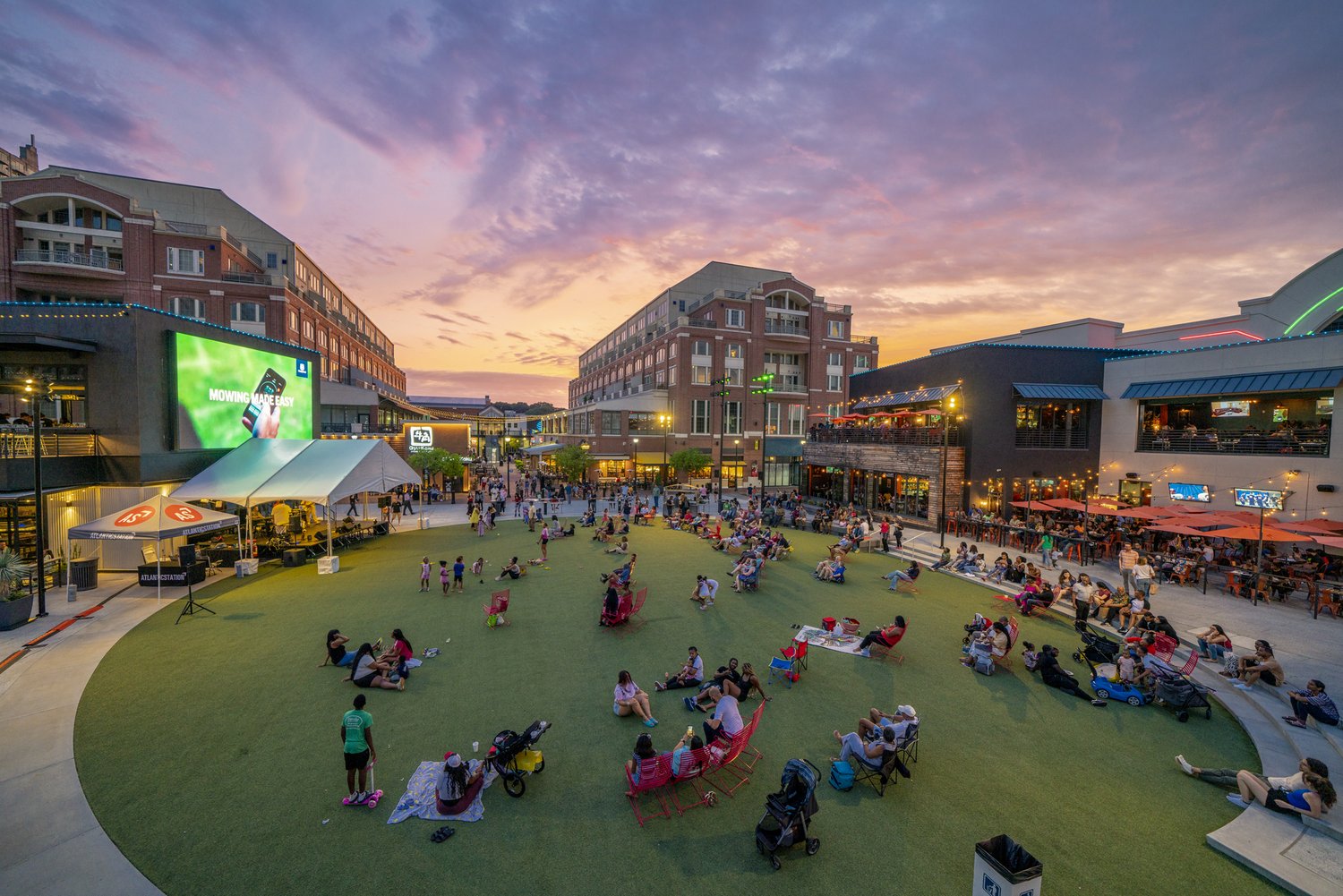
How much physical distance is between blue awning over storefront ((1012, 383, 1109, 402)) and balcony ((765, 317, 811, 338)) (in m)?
30.3

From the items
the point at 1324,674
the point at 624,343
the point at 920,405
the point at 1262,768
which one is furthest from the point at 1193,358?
the point at 624,343

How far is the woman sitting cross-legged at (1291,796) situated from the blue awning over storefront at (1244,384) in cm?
2081

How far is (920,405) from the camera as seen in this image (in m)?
30.3

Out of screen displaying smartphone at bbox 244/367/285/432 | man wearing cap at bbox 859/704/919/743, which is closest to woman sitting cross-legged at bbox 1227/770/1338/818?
man wearing cap at bbox 859/704/919/743

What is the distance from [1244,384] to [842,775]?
87.0 ft

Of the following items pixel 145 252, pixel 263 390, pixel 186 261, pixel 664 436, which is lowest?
pixel 664 436

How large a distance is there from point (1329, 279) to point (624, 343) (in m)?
63.4

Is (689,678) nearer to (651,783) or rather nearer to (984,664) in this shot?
(651,783)

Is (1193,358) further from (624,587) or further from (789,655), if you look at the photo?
(624,587)

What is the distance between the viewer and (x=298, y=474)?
65.8ft

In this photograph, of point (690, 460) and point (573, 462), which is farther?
point (690, 460)

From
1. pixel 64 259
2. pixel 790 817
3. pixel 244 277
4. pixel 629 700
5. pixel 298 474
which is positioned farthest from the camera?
pixel 244 277

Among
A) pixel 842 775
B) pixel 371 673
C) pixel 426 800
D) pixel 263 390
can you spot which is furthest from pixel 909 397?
pixel 263 390

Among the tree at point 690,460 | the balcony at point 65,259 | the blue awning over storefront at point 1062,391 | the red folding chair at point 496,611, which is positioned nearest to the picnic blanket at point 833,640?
the red folding chair at point 496,611
